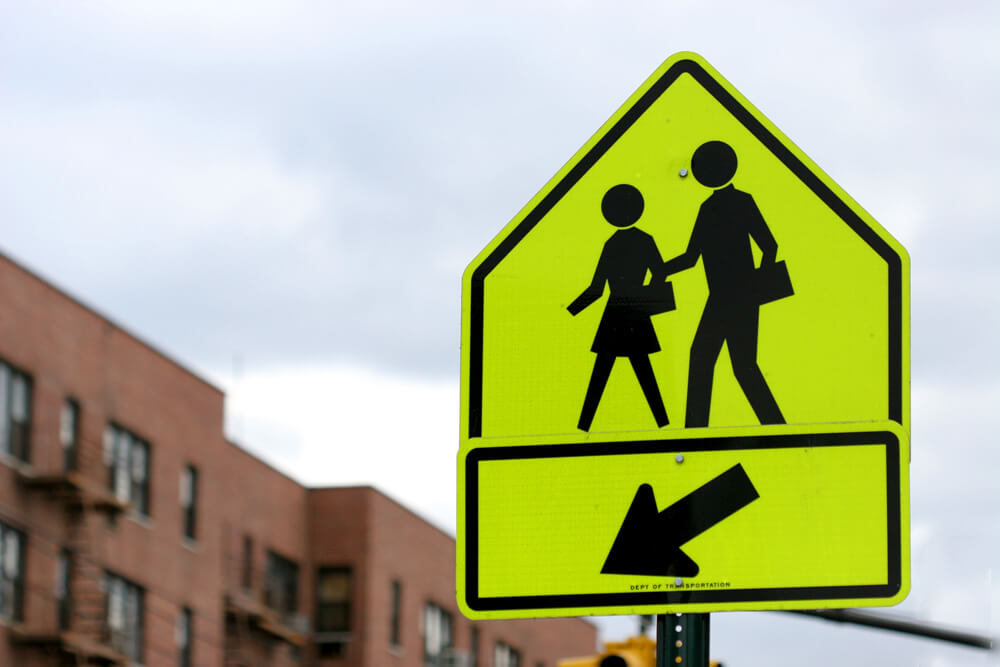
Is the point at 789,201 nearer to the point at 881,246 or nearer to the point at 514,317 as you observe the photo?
the point at 881,246

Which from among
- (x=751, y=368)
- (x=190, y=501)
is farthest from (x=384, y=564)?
(x=751, y=368)

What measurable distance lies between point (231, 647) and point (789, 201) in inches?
1677

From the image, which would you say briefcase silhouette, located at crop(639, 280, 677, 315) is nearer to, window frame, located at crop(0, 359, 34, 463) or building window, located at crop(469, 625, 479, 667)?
window frame, located at crop(0, 359, 34, 463)

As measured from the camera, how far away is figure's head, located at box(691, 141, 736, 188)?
3719mm

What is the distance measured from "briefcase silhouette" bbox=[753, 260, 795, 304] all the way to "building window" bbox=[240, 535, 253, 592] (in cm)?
4355

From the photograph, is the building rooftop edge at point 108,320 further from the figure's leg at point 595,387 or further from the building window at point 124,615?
the figure's leg at point 595,387

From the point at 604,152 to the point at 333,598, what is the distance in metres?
47.3

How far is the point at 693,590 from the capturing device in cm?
343

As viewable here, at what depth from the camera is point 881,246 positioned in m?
3.59

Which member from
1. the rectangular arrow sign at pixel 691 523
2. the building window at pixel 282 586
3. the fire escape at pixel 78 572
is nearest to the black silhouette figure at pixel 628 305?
the rectangular arrow sign at pixel 691 523

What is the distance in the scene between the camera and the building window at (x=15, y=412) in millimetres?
34031

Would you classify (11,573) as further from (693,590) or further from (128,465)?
(693,590)

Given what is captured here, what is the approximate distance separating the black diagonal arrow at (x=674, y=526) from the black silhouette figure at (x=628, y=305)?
0.17m

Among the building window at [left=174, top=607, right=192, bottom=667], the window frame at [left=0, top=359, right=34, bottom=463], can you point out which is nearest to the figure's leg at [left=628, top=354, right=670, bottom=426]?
the window frame at [left=0, top=359, right=34, bottom=463]
